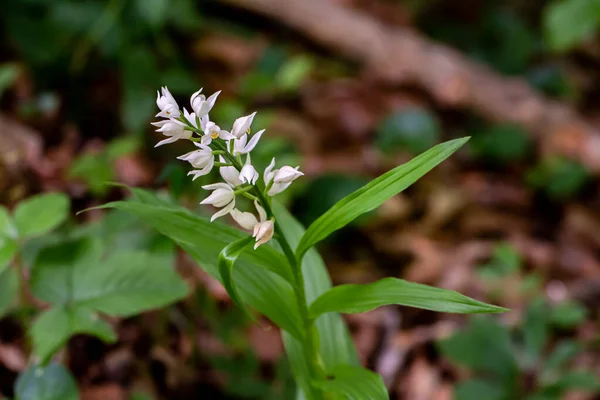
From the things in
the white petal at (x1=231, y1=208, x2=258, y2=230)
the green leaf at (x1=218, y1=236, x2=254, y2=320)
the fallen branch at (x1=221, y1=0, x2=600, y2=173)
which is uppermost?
the white petal at (x1=231, y1=208, x2=258, y2=230)

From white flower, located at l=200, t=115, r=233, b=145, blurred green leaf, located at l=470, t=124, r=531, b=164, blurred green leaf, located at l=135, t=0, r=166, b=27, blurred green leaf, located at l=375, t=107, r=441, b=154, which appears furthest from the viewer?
blurred green leaf, located at l=470, t=124, r=531, b=164

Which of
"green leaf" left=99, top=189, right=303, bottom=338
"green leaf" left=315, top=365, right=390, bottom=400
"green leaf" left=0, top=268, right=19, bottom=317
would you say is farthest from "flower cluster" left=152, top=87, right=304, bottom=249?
"green leaf" left=0, top=268, right=19, bottom=317

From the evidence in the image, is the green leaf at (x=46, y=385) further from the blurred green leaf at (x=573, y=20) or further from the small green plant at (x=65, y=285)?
the blurred green leaf at (x=573, y=20)

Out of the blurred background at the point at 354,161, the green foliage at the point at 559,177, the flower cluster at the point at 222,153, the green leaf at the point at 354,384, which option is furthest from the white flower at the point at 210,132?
the green foliage at the point at 559,177

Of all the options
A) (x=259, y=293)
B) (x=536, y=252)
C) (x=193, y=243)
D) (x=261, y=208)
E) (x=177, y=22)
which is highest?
(x=261, y=208)

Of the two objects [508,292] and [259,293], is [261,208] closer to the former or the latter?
[259,293]

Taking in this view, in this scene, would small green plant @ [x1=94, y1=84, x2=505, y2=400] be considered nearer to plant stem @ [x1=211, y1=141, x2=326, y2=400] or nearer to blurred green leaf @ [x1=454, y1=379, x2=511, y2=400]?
plant stem @ [x1=211, y1=141, x2=326, y2=400]

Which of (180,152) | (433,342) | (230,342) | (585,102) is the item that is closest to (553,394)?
(433,342)
